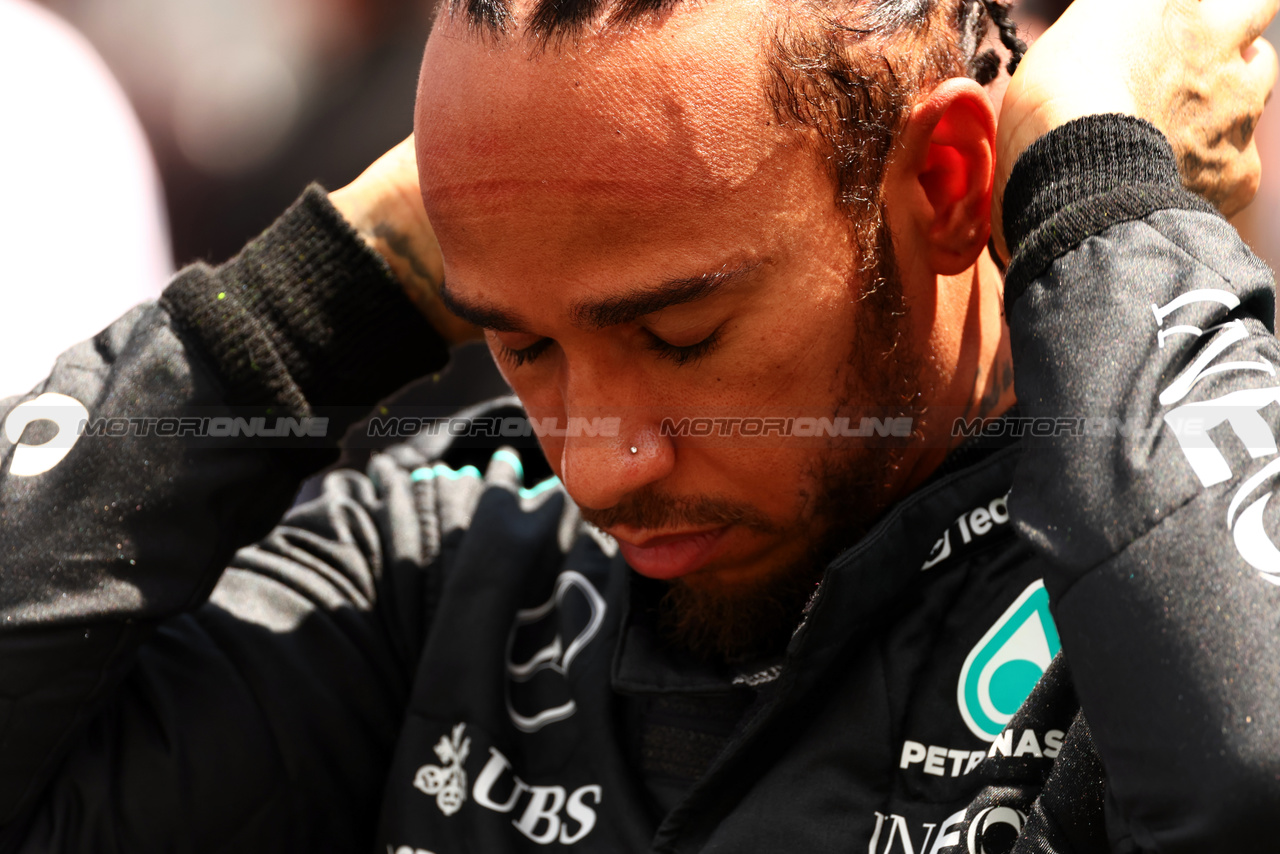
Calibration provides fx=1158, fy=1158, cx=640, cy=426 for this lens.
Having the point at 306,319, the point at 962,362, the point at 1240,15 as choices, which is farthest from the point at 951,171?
the point at 306,319

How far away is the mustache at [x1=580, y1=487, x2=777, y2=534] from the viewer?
1154 millimetres

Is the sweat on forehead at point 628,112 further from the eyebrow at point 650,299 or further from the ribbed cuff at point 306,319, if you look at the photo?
the ribbed cuff at point 306,319

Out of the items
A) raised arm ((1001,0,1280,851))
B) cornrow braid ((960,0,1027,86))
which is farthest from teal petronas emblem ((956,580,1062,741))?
cornrow braid ((960,0,1027,86))

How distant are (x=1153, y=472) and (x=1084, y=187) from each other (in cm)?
28

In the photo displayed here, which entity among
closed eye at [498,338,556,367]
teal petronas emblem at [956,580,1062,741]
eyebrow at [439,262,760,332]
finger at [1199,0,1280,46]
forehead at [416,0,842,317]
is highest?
forehead at [416,0,842,317]

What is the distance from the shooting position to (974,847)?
957mm

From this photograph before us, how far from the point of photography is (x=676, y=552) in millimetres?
1200

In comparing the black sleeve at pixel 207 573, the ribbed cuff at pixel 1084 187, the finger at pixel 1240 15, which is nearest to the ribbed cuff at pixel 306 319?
the black sleeve at pixel 207 573

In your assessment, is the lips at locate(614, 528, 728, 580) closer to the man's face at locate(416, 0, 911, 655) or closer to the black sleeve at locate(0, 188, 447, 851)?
the man's face at locate(416, 0, 911, 655)

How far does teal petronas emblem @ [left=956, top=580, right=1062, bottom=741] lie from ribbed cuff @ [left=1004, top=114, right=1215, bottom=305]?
1.00 feet

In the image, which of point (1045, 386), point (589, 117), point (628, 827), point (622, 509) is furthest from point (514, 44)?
point (628, 827)

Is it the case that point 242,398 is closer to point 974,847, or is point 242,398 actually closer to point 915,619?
point 915,619

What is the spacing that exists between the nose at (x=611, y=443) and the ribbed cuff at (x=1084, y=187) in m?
0.35

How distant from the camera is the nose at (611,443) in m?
1.10
